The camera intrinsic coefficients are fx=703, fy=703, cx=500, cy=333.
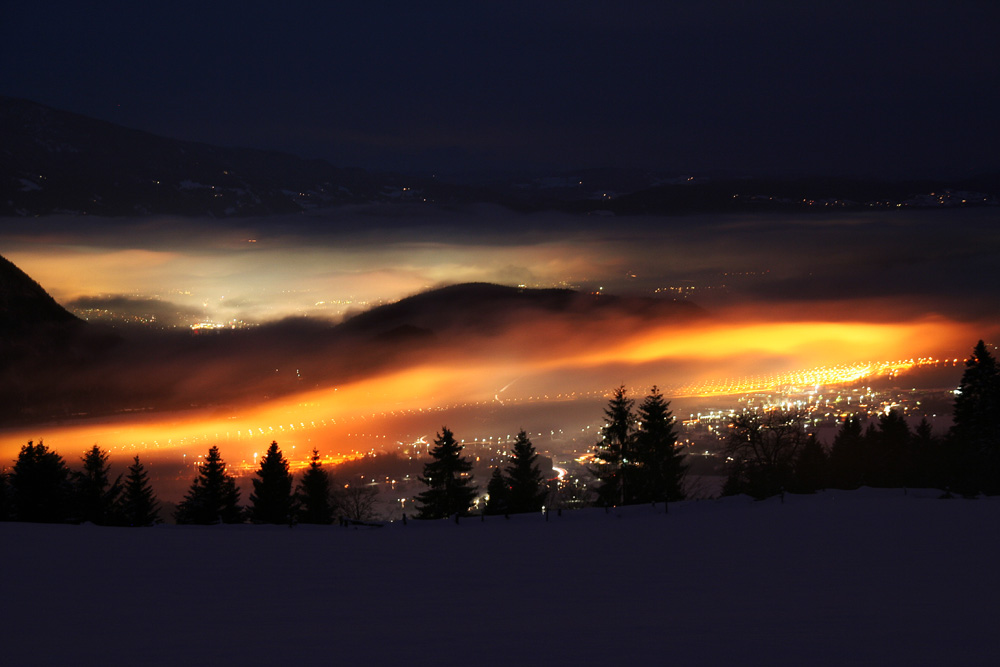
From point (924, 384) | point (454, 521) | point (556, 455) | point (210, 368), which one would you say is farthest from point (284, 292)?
point (454, 521)

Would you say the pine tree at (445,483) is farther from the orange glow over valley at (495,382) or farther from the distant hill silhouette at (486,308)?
the distant hill silhouette at (486,308)

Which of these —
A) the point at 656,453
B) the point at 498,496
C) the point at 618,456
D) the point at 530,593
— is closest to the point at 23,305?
the point at 498,496

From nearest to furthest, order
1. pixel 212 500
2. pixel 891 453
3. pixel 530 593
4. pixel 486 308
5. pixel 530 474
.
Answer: pixel 530 593 < pixel 212 500 < pixel 530 474 < pixel 891 453 < pixel 486 308

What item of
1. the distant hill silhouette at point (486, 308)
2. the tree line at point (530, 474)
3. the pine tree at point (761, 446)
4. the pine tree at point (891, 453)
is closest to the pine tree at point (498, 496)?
the tree line at point (530, 474)

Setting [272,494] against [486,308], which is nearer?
[272,494]

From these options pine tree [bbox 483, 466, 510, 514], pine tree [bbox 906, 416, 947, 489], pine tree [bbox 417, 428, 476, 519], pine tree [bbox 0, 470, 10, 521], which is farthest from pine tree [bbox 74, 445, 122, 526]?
pine tree [bbox 906, 416, 947, 489]

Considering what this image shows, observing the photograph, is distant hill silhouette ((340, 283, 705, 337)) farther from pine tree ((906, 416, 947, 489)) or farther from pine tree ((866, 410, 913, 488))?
pine tree ((906, 416, 947, 489))

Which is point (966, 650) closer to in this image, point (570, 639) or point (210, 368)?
point (570, 639)

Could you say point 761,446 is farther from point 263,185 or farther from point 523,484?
point 263,185
